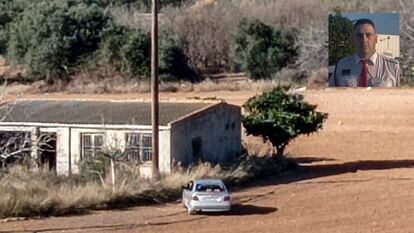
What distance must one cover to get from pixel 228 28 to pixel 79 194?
72.4 meters

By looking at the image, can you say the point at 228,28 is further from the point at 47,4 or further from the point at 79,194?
the point at 79,194

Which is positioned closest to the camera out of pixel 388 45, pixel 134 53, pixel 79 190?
pixel 79 190

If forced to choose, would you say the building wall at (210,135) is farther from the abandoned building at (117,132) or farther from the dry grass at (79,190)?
the dry grass at (79,190)

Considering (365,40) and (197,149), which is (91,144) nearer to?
(197,149)

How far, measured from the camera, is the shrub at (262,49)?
9519 centimetres

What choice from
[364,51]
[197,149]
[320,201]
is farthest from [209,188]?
[364,51]

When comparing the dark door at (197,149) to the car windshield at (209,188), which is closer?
the car windshield at (209,188)

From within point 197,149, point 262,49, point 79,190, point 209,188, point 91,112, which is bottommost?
point 79,190

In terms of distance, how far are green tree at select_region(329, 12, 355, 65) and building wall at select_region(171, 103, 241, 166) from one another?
31552 millimetres

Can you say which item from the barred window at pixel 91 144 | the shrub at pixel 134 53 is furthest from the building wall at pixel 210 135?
the shrub at pixel 134 53

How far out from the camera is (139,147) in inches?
1550

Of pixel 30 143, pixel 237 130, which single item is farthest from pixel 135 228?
pixel 237 130

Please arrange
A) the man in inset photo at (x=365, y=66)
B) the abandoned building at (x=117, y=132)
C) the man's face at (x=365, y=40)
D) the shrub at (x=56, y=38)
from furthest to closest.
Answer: the shrub at (x=56, y=38) → the man in inset photo at (x=365, y=66) → the man's face at (x=365, y=40) → the abandoned building at (x=117, y=132)

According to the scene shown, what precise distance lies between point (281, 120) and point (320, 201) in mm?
9447
